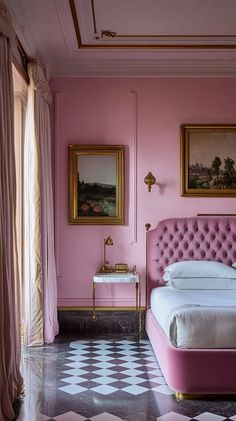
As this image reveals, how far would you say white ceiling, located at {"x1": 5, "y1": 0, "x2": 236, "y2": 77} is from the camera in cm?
397

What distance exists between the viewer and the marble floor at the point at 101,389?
2.93 m

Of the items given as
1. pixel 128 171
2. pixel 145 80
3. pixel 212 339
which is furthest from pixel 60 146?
pixel 212 339

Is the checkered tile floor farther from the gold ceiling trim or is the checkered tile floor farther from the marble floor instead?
the gold ceiling trim

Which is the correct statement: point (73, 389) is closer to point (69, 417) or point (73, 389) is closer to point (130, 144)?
point (69, 417)

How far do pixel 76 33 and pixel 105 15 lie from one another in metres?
0.41

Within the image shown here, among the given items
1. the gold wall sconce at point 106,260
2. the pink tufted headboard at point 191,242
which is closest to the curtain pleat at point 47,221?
the gold wall sconce at point 106,260

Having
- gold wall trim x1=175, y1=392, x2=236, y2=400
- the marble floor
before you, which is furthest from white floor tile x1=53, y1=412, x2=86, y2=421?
gold wall trim x1=175, y1=392, x2=236, y2=400

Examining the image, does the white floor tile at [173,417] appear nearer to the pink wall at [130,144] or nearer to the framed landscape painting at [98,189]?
the pink wall at [130,144]

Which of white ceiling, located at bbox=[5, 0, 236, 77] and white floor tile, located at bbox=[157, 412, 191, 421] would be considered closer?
white floor tile, located at bbox=[157, 412, 191, 421]

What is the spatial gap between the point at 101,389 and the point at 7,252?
1.13 meters

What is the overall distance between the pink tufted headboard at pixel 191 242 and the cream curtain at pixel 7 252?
A: 2.13 m

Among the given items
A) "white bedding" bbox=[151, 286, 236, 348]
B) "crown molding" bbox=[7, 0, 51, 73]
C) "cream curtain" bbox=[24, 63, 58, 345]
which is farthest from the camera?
"cream curtain" bbox=[24, 63, 58, 345]

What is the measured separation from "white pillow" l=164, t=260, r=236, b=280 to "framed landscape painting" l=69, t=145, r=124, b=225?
0.88 meters

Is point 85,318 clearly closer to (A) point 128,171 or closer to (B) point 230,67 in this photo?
(A) point 128,171
